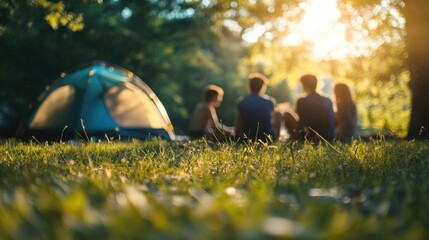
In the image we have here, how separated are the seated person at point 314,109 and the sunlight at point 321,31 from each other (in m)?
3.55

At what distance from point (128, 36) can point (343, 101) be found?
1186 cm

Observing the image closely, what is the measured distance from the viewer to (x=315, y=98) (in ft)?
28.6

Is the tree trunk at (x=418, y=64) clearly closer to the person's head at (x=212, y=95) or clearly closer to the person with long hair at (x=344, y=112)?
the person with long hair at (x=344, y=112)

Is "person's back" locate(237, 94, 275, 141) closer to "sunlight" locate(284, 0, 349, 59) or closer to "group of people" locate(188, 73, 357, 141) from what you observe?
"group of people" locate(188, 73, 357, 141)

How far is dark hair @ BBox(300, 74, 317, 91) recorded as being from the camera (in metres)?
8.69

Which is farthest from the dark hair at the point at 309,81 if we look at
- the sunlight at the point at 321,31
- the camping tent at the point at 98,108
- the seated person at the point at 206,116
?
the sunlight at the point at 321,31

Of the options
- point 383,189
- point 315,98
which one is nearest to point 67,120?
point 315,98

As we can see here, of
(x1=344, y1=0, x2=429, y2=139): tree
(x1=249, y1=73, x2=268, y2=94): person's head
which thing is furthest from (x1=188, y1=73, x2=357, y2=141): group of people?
(x1=344, y1=0, x2=429, y2=139): tree

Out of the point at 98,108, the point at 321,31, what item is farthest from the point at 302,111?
the point at 321,31

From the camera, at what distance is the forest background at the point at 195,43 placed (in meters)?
11.9

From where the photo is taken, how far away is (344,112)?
9.48 meters

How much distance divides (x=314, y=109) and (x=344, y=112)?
1003mm

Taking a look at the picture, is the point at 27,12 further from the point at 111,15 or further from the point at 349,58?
the point at 111,15

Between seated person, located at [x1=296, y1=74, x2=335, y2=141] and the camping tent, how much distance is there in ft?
10.3
